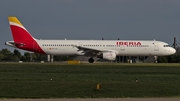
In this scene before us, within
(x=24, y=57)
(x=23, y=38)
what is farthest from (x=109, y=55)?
(x=24, y=57)

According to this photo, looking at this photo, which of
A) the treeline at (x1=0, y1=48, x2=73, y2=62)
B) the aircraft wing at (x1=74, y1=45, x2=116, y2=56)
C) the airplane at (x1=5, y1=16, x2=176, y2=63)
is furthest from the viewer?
the treeline at (x1=0, y1=48, x2=73, y2=62)

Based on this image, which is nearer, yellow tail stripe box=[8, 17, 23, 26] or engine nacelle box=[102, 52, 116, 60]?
engine nacelle box=[102, 52, 116, 60]

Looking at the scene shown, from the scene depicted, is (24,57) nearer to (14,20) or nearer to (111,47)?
(14,20)

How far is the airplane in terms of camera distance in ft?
205

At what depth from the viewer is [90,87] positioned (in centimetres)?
2320

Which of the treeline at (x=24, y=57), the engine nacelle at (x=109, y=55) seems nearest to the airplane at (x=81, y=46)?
the engine nacelle at (x=109, y=55)

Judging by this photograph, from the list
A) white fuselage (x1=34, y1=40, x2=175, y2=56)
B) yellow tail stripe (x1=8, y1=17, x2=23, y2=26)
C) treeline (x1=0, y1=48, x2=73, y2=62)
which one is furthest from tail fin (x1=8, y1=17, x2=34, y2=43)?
treeline (x1=0, y1=48, x2=73, y2=62)

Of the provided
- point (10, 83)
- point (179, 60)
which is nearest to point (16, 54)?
point (179, 60)

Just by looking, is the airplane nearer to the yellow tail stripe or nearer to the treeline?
the yellow tail stripe

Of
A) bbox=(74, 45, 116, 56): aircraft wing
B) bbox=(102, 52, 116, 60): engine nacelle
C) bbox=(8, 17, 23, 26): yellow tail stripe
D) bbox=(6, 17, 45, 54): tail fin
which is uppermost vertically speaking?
bbox=(8, 17, 23, 26): yellow tail stripe

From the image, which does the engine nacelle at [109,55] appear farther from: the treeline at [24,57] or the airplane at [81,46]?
the treeline at [24,57]

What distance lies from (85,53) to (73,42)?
7.22 feet

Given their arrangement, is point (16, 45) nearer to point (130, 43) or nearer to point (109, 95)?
point (130, 43)

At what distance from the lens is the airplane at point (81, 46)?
62.6m
